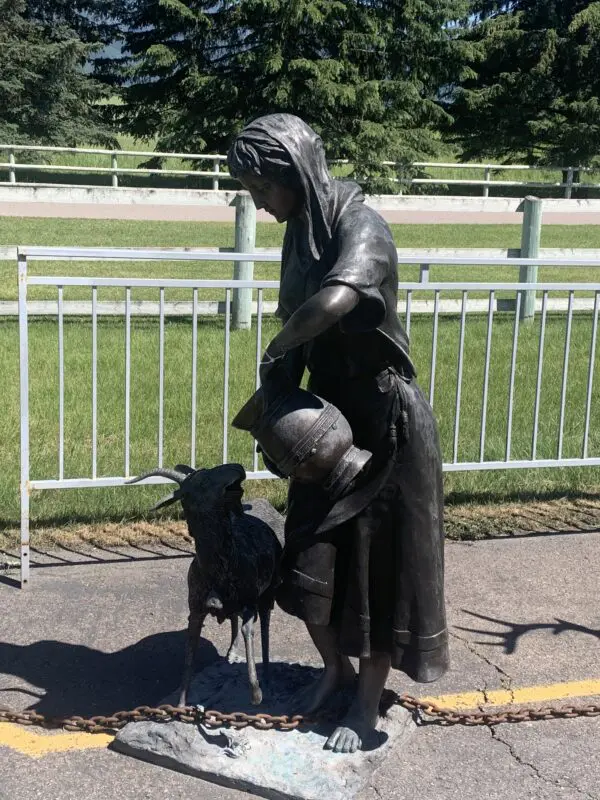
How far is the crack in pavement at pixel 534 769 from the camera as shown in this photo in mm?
3391

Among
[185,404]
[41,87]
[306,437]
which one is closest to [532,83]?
[41,87]

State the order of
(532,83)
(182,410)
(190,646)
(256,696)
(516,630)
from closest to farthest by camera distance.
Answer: (256,696)
(190,646)
(516,630)
(182,410)
(532,83)

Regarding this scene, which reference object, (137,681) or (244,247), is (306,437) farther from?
(244,247)

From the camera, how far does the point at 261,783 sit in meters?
3.31

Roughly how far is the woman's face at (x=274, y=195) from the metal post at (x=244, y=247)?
6282 mm

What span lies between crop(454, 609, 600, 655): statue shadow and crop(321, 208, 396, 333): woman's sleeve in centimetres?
220

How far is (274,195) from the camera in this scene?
2.96 metres

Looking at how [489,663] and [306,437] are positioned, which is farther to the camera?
[489,663]

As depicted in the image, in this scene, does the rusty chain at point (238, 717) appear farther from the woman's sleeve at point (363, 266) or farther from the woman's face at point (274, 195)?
the woman's face at point (274, 195)

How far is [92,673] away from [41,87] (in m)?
29.0

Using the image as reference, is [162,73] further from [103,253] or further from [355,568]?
[355,568]

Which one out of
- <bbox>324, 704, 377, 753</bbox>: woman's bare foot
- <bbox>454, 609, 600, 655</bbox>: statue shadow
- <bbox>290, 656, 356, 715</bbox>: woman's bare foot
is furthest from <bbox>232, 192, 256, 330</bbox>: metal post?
<bbox>324, 704, 377, 753</bbox>: woman's bare foot

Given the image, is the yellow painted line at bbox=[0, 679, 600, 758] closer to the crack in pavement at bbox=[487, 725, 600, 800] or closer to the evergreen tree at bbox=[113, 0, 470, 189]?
the crack in pavement at bbox=[487, 725, 600, 800]

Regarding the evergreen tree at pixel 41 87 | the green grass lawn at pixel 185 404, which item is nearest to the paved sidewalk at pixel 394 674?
the green grass lawn at pixel 185 404
